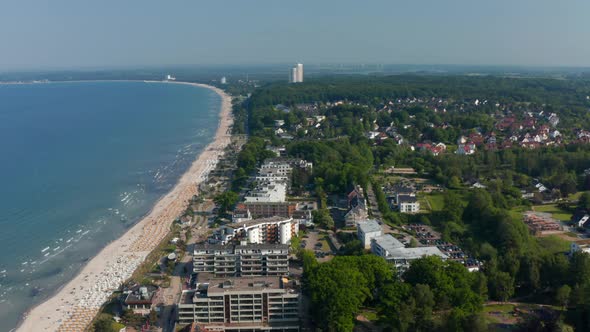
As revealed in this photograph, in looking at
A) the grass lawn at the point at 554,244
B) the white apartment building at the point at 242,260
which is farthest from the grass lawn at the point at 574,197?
the white apartment building at the point at 242,260

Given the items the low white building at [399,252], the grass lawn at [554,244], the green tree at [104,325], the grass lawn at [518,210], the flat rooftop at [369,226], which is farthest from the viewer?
the grass lawn at [518,210]

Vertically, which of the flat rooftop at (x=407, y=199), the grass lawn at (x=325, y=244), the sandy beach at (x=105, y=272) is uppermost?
the flat rooftop at (x=407, y=199)

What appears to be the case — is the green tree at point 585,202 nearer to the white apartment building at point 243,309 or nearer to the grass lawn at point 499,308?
the grass lawn at point 499,308

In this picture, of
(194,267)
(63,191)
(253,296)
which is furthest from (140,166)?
(253,296)

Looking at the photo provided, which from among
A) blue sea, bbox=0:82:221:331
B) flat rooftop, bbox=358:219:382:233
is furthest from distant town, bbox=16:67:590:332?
blue sea, bbox=0:82:221:331

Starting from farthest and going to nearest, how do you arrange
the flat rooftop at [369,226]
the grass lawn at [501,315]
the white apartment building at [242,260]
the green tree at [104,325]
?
1. the flat rooftop at [369,226]
2. the white apartment building at [242,260]
3. the grass lawn at [501,315]
4. the green tree at [104,325]

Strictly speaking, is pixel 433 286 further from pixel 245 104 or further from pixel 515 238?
pixel 245 104

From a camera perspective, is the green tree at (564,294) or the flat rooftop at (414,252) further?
the flat rooftop at (414,252)

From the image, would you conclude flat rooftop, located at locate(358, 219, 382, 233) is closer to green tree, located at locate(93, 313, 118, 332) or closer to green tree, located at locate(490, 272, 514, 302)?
green tree, located at locate(490, 272, 514, 302)
